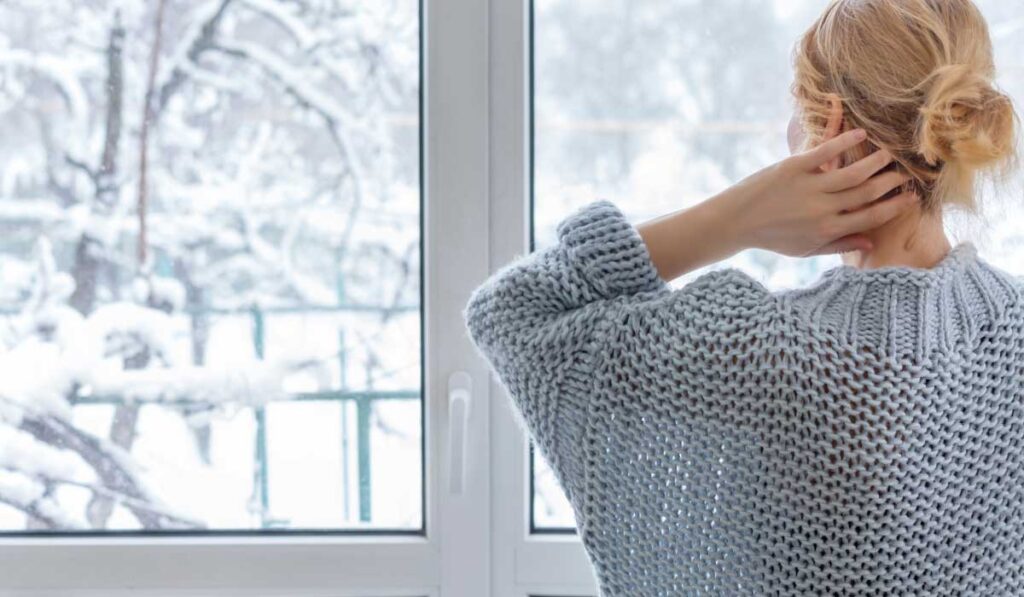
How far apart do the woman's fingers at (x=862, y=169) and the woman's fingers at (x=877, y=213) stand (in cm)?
3

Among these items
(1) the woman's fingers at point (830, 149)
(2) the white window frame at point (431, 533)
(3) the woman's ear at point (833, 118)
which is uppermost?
(3) the woman's ear at point (833, 118)

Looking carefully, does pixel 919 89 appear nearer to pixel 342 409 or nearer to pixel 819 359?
pixel 819 359

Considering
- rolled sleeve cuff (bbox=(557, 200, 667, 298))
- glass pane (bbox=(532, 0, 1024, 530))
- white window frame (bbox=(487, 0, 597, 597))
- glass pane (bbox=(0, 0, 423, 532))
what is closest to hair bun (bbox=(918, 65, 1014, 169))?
rolled sleeve cuff (bbox=(557, 200, 667, 298))

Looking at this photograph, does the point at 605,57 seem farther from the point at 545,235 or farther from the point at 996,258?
the point at 996,258

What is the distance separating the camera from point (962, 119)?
746 mm

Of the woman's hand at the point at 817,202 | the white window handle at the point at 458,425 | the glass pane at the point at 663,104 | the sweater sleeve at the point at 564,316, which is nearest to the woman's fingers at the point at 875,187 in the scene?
the woman's hand at the point at 817,202

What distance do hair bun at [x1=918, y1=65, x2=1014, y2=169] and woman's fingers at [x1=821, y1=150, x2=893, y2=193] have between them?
0.03m

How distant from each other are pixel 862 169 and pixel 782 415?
20 centimetres

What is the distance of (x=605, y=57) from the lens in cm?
127

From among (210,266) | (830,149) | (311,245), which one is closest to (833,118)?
(830,149)

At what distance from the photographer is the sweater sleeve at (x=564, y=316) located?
798mm

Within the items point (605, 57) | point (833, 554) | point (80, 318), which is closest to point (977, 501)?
point (833, 554)

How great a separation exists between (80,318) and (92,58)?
35cm

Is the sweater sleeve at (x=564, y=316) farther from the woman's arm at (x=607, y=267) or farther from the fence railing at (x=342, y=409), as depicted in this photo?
the fence railing at (x=342, y=409)
